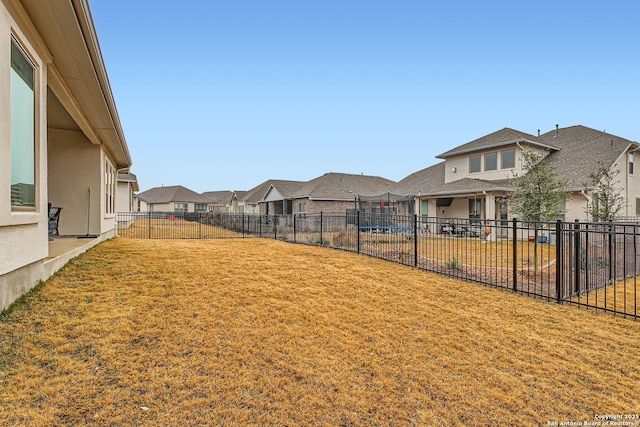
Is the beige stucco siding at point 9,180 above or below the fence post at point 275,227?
above

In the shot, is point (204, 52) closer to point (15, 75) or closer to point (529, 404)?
point (15, 75)

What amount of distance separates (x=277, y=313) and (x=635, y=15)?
17623 mm

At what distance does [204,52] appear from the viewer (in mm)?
15852

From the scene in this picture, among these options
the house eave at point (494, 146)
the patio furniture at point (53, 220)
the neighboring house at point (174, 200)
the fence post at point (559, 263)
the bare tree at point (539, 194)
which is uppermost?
the house eave at point (494, 146)

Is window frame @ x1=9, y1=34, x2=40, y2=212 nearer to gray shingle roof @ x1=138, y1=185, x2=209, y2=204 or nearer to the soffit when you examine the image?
the soffit

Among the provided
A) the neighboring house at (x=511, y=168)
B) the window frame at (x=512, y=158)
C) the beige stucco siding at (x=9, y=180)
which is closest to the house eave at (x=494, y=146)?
the neighboring house at (x=511, y=168)

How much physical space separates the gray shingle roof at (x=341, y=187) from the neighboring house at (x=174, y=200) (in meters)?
31.3

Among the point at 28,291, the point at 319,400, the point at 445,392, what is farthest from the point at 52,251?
the point at 445,392

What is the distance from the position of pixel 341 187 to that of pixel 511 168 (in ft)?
47.7

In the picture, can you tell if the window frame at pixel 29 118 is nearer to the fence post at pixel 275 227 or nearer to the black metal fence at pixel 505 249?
the black metal fence at pixel 505 249

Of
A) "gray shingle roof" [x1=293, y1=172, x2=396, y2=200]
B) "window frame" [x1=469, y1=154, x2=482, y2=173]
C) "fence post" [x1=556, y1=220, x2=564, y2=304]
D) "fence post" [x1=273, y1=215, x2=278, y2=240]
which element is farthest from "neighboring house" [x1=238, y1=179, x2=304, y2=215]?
"fence post" [x1=556, y1=220, x2=564, y2=304]

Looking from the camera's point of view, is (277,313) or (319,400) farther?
(277,313)

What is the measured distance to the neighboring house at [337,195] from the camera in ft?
92.3

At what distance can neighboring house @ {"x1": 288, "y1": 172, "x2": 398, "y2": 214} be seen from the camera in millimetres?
28125
